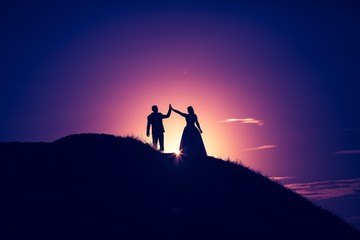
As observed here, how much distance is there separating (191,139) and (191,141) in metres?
0.13

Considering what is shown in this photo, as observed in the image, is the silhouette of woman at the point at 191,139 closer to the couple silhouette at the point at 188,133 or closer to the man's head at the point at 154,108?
the couple silhouette at the point at 188,133

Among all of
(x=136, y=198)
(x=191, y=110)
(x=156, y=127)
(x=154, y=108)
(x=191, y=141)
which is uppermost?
(x=154, y=108)

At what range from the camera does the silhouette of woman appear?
25.8 m

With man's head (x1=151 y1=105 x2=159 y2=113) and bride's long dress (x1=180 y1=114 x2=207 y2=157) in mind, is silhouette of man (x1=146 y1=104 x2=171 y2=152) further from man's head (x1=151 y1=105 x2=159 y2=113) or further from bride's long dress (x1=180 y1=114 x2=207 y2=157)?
bride's long dress (x1=180 y1=114 x2=207 y2=157)

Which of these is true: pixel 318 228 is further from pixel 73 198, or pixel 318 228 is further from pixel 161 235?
pixel 73 198

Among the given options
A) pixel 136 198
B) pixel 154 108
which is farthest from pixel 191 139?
pixel 136 198

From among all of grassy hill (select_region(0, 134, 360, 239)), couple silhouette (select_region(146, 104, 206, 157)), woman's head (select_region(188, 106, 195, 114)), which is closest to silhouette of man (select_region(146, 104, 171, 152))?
couple silhouette (select_region(146, 104, 206, 157))

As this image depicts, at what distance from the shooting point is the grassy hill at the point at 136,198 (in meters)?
17.2

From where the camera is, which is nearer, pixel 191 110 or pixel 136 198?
pixel 136 198

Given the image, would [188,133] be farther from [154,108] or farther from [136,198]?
[136,198]

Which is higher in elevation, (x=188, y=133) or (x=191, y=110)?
(x=191, y=110)

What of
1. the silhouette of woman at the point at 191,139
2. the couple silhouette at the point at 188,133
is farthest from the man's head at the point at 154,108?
the silhouette of woman at the point at 191,139

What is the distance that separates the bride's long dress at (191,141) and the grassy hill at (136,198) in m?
1.21

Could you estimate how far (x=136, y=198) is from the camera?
63.6ft
